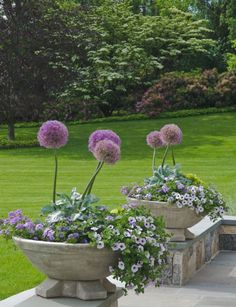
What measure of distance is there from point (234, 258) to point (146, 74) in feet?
77.2

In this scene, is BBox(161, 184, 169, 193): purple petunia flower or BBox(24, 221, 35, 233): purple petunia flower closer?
BBox(24, 221, 35, 233): purple petunia flower

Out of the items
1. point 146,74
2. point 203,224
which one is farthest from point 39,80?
point 203,224

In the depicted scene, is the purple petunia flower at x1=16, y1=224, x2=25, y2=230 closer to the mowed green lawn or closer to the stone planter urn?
the mowed green lawn

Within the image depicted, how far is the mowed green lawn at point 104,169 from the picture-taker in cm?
800

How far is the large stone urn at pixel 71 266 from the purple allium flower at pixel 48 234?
0.07 meters

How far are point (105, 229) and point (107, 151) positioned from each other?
0.58 metres

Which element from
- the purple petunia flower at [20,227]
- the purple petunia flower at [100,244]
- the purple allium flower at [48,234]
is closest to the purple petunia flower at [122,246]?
the purple petunia flower at [100,244]

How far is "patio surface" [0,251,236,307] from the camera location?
595cm

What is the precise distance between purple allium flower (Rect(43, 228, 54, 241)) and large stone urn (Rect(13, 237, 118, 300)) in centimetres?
7

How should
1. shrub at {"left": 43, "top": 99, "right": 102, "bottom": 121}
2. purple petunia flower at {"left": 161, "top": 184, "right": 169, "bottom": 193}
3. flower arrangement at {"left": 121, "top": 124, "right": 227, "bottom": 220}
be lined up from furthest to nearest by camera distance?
1. shrub at {"left": 43, "top": 99, "right": 102, "bottom": 121}
2. purple petunia flower at {"left": 161, "top": 184, "right": 169, "bottom": 193}
3. flower arrangement at {"left": 121, "top": 124, "right": 227, "bottom": 220}

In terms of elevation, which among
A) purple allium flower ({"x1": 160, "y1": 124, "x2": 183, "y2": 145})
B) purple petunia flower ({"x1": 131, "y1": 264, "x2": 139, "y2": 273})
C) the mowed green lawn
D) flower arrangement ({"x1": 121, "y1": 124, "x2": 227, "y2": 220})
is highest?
purple allium flower ({"x1": 160, "y1": 124, "x2": 183, "y2": 145})

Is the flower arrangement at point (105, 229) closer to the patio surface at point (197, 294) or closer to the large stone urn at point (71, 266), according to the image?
the large stone urn at point (71, 266)

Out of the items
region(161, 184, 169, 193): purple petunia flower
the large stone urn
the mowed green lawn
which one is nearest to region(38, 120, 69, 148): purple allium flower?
the large stone urn

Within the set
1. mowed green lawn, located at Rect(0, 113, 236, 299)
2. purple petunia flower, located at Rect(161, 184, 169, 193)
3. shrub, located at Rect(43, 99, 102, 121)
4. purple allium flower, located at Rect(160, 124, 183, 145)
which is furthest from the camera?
shrub, located at Rect(43, 99, 102, 121)
